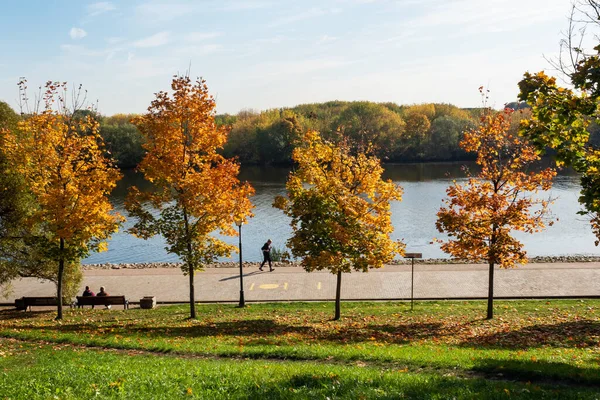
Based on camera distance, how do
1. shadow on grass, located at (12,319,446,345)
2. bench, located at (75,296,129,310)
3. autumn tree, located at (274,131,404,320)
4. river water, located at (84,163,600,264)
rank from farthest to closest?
river water, located at (84,163,600,264) < bench, located at (75,296,129,310) < autumn tree, located at (274,131,404,320) < shadow on grass, located at (12,319,446,345)

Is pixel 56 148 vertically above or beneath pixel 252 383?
above

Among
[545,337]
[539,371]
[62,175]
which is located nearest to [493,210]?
[545,337]

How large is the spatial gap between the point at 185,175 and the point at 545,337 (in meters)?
12.3

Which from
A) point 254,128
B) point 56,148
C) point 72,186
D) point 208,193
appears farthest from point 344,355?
point 254,128

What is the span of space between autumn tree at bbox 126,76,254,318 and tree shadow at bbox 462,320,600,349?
919cm

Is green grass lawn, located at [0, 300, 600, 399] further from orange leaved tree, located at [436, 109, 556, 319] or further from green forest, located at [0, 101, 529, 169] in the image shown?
green forest, located at [0, 101, 529, 169]

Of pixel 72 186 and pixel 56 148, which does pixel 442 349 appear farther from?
pixel 56 148

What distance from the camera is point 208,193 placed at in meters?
19.1

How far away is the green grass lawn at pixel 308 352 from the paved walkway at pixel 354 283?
2.45 m

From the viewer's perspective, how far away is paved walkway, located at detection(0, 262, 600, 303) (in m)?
24.9

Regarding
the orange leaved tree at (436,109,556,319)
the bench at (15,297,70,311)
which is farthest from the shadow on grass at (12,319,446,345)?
the bench at (15,297,70,311)

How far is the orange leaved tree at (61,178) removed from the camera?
19891 millimetres

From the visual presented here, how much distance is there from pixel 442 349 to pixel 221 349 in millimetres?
5481

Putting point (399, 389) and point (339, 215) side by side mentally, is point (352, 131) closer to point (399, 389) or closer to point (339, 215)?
point (339, 215)
